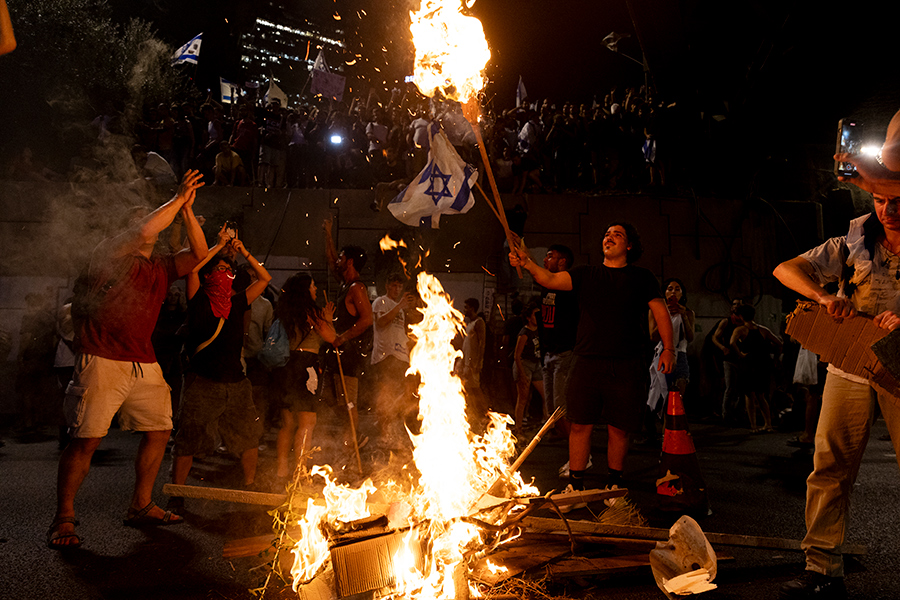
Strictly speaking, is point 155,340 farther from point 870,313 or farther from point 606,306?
point 870,313

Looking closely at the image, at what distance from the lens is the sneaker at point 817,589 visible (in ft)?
10.3

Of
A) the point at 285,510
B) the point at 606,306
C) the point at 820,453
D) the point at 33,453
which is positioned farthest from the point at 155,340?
the point at 820,453

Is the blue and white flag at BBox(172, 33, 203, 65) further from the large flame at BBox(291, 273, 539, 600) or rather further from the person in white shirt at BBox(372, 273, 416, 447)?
the large flame at BBox(291, 273, 539, 600)

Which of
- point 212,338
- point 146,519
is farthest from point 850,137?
point 146,519

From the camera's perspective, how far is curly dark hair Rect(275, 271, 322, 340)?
5652mm

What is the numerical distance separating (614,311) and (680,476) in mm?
1440

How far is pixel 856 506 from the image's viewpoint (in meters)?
5.16

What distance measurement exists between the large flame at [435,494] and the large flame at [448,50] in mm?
1929

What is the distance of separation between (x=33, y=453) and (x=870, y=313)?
28.6 ft

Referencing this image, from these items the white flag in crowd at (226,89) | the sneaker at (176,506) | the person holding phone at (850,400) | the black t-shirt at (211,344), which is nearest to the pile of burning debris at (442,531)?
the person holding phone at (850,400)

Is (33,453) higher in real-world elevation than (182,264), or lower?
lower

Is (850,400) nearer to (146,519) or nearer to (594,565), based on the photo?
(594,565)

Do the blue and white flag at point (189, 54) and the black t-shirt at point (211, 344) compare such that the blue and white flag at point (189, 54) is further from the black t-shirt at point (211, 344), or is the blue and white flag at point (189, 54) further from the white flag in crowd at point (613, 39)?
the black t-shirt at point (211, 344)

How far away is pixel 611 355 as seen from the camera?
468 cm
